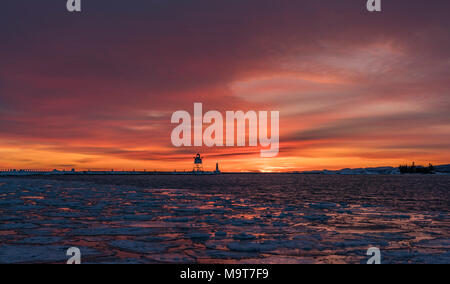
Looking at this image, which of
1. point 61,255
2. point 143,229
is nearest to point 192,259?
point 61,255

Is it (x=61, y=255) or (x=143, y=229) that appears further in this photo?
(x=143, y=229)

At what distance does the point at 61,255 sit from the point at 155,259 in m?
1.65

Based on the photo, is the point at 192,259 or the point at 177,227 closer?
the point at 192,259

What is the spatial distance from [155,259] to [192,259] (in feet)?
2.03

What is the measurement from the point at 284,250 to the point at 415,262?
219 centimetres

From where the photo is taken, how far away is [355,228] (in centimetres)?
948
